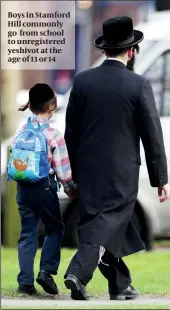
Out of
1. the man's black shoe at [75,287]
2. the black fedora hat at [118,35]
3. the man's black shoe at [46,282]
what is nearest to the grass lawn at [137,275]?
the man's black shoe at [46,282]

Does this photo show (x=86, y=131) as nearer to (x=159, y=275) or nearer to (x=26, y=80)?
(x=159, y=275)

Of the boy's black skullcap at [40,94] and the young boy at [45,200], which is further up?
the boy's black skullcap at [40,94]

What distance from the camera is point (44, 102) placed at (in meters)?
7.68

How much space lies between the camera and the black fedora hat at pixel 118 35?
7.55 meters

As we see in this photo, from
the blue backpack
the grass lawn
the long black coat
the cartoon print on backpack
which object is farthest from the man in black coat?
the grass lawn

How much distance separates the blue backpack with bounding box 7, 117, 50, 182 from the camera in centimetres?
750

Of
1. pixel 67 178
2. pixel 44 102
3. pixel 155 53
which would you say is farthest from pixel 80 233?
pixel 155 53

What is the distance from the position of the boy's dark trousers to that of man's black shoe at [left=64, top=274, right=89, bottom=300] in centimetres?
39

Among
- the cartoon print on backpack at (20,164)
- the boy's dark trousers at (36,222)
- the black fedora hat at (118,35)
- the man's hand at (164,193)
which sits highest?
the black fedora hat at (118,35)

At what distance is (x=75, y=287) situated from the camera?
731 centimetres

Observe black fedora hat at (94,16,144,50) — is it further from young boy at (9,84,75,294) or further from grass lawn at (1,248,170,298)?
grass lawn at (1,248,170,298)

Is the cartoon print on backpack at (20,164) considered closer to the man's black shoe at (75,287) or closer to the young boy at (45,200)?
the young boy at (45,200)

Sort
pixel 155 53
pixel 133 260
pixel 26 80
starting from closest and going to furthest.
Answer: pixel 133 260 < pixel 155 53 < pixel 26 80

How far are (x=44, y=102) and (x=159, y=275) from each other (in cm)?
294
